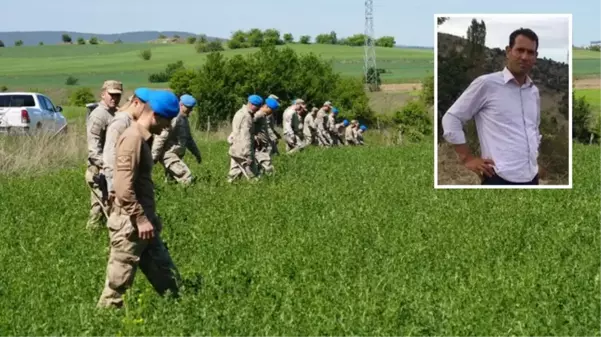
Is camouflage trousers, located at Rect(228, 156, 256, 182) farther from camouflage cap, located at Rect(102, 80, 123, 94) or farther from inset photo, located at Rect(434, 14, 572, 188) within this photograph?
inset photo, located at Rect(434, 14, 572, 188)

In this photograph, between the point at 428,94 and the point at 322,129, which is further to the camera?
the point at 428,94

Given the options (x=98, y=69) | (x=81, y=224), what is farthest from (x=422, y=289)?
(x=98, y=69)

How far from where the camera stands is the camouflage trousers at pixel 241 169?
19.4m

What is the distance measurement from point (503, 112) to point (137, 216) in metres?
2.91

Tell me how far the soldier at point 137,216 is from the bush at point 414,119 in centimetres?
4664

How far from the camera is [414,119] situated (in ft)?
191

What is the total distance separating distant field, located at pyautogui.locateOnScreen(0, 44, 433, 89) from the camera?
87.6 meters

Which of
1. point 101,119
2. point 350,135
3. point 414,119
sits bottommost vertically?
point 414,119

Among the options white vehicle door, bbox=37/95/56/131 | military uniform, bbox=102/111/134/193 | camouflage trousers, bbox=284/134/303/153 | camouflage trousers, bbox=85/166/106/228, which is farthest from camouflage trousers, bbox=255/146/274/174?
military uniform, bbox=102/111/134/193

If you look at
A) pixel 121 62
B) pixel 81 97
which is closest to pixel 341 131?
pixel 81 97

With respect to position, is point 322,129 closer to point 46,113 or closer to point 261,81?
point 46,113

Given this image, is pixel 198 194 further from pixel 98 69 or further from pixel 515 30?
pixel 98 69

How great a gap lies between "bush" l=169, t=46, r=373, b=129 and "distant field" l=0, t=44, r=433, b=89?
20.1 meters

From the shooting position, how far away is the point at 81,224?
13.8m
